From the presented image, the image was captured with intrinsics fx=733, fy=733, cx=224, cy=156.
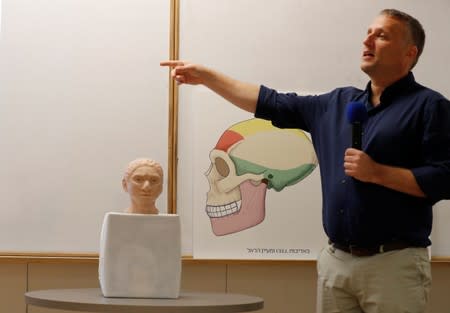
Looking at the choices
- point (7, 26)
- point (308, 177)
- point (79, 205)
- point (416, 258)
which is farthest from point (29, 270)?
point (416, 258)

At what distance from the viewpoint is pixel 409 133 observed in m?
2.39

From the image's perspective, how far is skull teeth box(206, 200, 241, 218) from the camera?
3838mm

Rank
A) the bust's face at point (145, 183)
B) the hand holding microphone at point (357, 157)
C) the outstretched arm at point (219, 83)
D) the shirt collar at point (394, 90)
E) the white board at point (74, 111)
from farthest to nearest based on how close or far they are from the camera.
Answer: the white board at point (74, 111) → the bust's face at point (145, 183) → the outstretched arm at point (219, 83) → the shirt collar at point (394, 90) → the hand holding microphone at point (357, 157)

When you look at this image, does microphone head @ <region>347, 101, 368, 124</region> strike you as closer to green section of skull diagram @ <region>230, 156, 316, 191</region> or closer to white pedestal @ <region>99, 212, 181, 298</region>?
white pedestal @ <region>99, 212, 181, 298</region>

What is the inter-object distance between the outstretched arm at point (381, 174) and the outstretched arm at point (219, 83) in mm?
575

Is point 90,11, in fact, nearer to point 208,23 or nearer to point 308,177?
point 208,23

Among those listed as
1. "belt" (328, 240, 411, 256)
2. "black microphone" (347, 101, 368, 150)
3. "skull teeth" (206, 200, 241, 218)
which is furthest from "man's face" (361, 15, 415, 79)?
"skull teeth" (206, 200, 241, 218)

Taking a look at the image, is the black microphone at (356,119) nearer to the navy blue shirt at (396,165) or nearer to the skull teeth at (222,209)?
the navy blue shirt at (396,165)

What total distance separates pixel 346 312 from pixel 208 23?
6.50 feet

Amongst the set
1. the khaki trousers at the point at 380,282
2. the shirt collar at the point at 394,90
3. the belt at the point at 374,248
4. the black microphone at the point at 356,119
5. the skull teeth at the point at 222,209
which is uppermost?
the shirt collar at the point at 394,90

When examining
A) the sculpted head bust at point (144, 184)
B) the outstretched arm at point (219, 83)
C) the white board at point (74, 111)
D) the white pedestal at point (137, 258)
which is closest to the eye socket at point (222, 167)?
the white board at point (74, 111)

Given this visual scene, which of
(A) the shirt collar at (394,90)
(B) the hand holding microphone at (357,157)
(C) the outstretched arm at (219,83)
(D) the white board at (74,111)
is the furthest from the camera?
(D) the white board at (74,111)

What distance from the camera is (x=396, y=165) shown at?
2.42 meters

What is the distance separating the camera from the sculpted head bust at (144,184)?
2.93m
